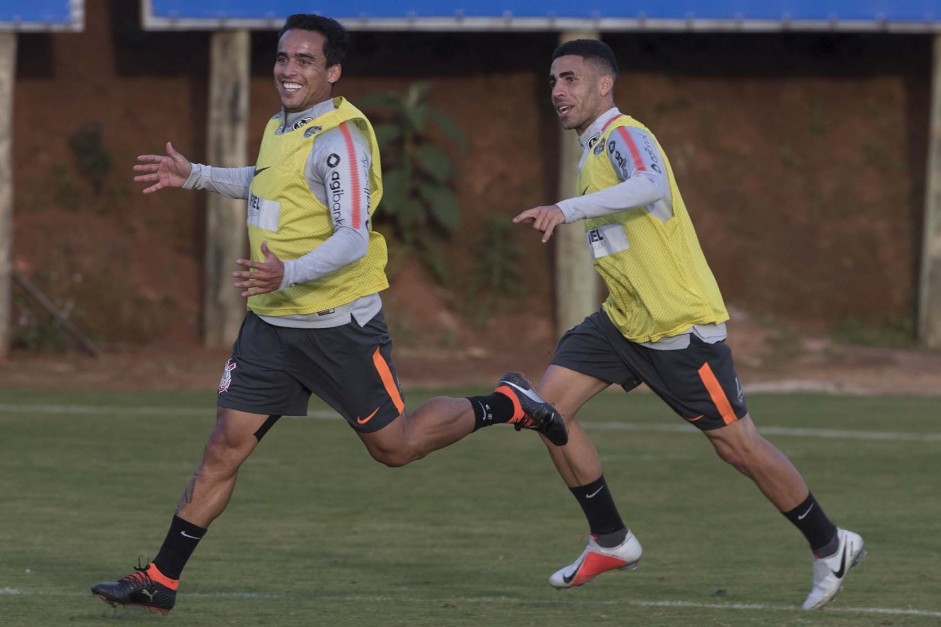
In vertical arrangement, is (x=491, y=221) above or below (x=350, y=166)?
below

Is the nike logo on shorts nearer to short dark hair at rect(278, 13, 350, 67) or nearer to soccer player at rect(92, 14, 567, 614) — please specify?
soccer player at rect(92, 14, 567, 614)

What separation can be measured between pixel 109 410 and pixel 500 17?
7.02 m

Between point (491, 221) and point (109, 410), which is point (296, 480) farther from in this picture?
point (491, 221)

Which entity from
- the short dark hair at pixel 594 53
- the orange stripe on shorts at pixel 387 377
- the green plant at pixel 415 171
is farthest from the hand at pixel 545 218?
the green plant at pixel 415 171

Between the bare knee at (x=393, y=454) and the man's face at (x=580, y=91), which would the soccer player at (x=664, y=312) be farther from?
the bare knee at (x=393, y=454)

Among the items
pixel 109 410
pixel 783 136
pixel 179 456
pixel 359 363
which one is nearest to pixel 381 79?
pixel 783 136

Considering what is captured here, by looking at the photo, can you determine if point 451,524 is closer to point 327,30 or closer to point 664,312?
point 664,312

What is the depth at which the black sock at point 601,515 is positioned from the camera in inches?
305

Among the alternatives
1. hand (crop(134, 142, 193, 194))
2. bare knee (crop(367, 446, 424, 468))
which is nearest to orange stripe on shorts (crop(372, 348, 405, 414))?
bare knee (crop(367, 446, 424, 468))

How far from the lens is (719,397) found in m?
7.31

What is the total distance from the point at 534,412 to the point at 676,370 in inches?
24.4

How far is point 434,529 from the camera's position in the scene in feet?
32.7

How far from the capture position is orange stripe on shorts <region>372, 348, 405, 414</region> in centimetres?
693

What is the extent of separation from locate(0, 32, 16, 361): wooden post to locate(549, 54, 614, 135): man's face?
13205 millimetres
